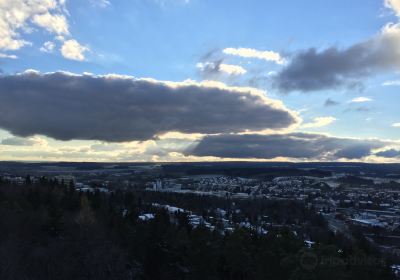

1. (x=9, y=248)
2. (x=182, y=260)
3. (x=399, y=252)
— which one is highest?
(x=9, y=248)

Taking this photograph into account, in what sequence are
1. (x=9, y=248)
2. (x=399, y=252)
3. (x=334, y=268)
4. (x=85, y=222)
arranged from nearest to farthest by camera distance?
(x=334, y=268), (x=9, y=248), (x=85, y=222), (x=399, y=252)

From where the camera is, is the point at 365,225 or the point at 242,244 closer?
the point at 242,244

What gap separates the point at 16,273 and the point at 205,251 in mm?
23194

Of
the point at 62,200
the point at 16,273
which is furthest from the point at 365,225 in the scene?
the point at 16,273

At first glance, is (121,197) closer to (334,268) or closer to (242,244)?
(242,244)

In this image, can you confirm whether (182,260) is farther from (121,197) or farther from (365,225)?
(365,225)

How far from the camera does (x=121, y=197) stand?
520 ft

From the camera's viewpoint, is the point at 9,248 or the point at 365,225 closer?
the point at 9,248

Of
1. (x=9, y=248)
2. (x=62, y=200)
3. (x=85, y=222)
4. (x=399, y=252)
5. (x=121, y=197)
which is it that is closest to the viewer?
(x=9, y=248)

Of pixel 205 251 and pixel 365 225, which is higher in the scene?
pixel 205 251

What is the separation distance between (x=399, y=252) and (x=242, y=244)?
228 feet

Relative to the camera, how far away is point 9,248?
4825cm

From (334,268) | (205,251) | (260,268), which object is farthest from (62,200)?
(334,268)

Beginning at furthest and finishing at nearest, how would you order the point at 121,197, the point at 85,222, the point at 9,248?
the point at 121,197
the point at 85,222
the point at 9,248
